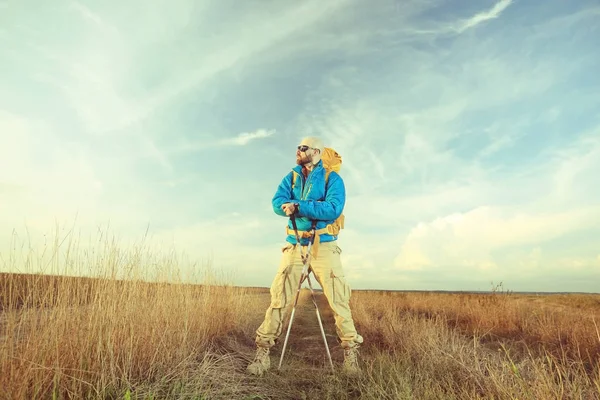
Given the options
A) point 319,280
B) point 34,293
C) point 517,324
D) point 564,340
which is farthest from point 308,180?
point 517,324

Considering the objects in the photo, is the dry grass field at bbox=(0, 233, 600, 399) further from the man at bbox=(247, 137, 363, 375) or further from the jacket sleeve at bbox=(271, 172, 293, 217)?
the jacket sleeve at bbox=(271, 172, 293, 217)

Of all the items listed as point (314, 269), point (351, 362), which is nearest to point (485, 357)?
point (351, 362)

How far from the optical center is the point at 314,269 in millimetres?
4820

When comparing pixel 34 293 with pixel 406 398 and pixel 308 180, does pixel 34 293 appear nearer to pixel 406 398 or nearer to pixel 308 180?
pixel 308 180

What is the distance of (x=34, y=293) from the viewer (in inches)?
150

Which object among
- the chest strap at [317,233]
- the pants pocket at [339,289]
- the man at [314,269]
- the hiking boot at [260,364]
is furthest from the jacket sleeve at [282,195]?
the hiking boot at [260,364]

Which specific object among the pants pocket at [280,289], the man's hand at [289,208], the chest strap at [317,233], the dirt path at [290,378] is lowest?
the dirt path at [290,378]

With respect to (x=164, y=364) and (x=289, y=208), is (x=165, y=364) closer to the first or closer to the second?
(x=164, y=364)

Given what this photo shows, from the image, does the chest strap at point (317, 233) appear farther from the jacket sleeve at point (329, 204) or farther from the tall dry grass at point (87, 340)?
the tall dry grass at point (87, 340)

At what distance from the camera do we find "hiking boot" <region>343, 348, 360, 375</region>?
451 centimetres

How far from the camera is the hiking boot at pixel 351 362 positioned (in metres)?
4.51

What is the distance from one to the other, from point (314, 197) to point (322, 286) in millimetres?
1000

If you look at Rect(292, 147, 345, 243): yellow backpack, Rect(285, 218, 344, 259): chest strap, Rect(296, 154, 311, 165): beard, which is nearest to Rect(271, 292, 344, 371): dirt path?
Rect(285, 218, 344, 259): chest strap

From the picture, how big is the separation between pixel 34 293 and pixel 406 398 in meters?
3.32
